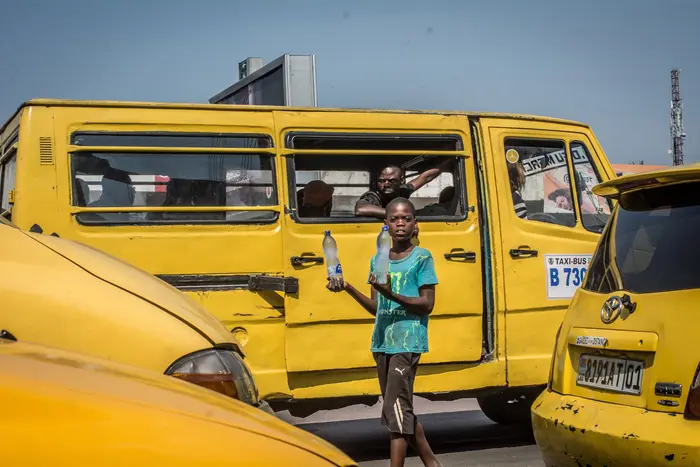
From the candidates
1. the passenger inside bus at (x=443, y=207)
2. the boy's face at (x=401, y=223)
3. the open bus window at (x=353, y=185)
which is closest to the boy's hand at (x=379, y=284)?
the boy's face at (x=401, y=223)

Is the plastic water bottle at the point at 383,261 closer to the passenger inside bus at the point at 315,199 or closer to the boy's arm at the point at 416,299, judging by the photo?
the boy's arm at the point at 416,299

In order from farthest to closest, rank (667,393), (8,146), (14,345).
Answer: (8,146), (667,393), (14,345)

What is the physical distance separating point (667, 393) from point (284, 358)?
314 cm

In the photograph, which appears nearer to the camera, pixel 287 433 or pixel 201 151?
pixel 287 433

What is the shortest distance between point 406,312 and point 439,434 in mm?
3077

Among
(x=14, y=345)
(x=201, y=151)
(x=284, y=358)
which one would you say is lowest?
(x=284, y=358)

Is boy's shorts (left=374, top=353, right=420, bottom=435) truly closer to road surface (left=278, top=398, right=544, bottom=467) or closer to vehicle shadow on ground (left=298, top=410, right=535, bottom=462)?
road surface (left=278, top=398, right=544, bottom=467)

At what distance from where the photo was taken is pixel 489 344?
6.96 meters

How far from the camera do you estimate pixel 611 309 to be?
4.31m

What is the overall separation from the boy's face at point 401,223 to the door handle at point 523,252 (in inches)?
64.8

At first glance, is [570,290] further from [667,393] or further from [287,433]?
[287,433]

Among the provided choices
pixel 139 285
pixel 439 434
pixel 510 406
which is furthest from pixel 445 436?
pixel 139 285

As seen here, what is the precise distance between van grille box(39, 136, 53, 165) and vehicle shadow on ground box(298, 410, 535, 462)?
3.06 meters

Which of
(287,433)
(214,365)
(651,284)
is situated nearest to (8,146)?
(214,365)
